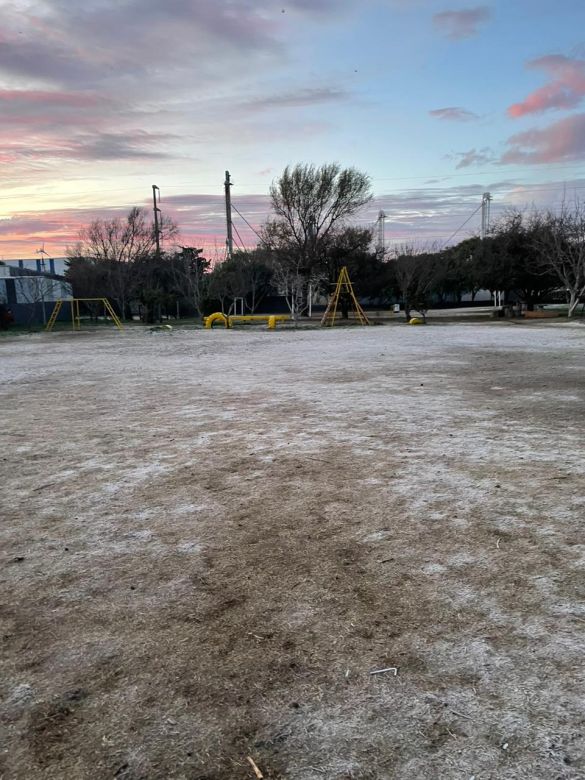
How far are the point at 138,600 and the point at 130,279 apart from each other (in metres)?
36.1

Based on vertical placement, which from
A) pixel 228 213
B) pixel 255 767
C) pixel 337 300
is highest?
pixel 228 213

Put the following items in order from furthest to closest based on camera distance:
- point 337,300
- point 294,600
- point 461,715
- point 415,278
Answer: point 415,278 → point 337,300 → point 294,600 → point 461,715

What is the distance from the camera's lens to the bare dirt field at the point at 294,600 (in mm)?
1826

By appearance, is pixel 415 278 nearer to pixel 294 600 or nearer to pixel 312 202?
pixel 312 202

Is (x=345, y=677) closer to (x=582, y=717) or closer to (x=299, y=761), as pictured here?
(x=299, y=761)

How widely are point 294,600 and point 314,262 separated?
30965 millimetres

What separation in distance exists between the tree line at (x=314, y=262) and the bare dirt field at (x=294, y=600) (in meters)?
23.5

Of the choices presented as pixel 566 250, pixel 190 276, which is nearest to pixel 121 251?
pixel 190 276

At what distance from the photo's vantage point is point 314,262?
32.5 metres

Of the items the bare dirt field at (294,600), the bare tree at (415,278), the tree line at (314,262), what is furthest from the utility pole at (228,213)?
the bare dirt field at (294,600)

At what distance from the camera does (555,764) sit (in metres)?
1.73

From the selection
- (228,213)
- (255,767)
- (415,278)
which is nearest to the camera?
(255,767)

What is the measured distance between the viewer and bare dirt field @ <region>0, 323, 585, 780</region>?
5.99 ft

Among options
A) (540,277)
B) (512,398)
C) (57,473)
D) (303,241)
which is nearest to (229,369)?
(512,398)
